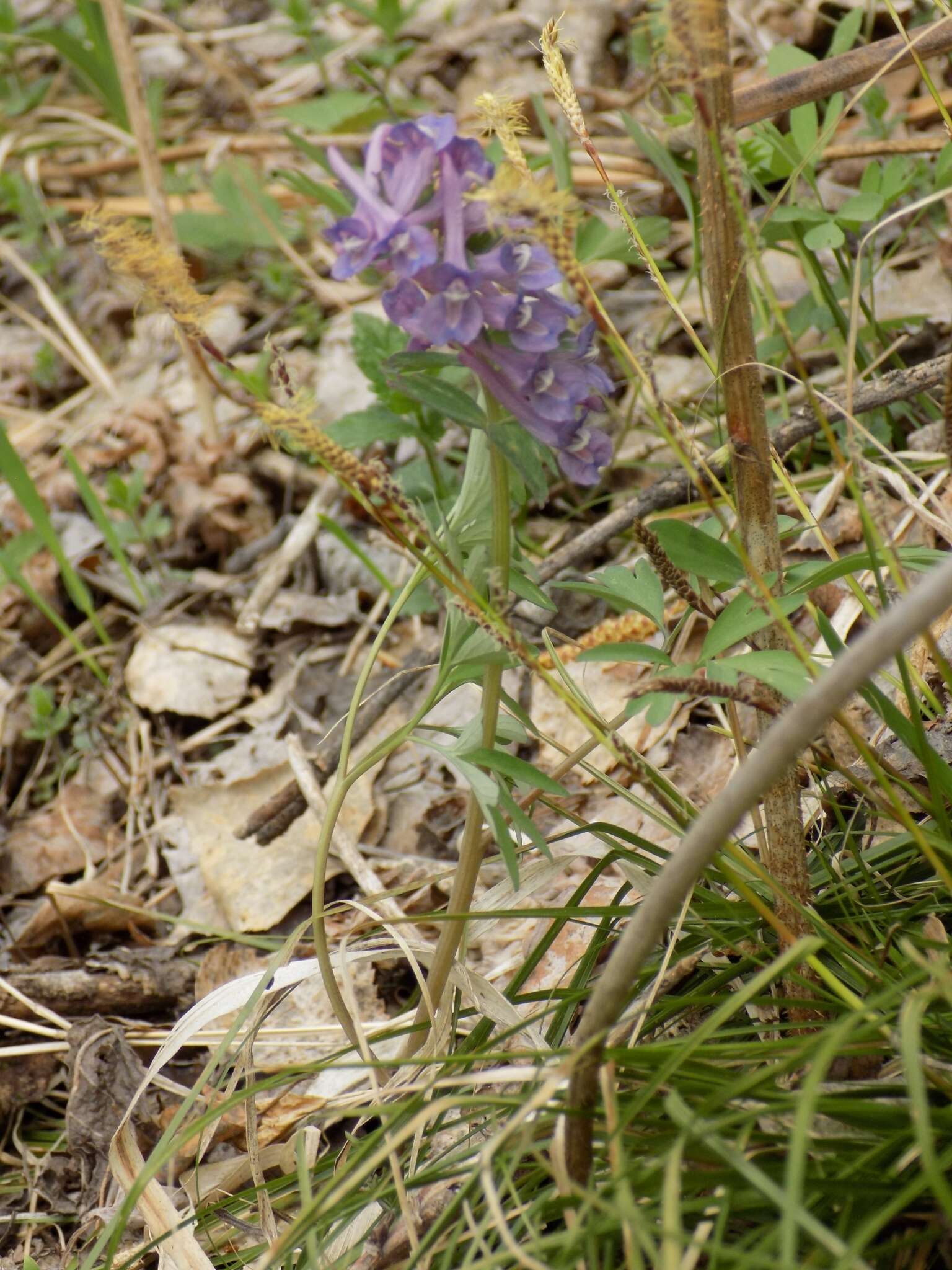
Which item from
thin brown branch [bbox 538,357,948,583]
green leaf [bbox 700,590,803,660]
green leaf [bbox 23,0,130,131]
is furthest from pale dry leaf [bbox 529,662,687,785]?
green leaf [bbox 23,0,130,131]

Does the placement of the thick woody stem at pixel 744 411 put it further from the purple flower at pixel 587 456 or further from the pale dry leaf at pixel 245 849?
the pale dry leaf at pixel 245 849

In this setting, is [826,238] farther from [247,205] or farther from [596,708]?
[247,205]

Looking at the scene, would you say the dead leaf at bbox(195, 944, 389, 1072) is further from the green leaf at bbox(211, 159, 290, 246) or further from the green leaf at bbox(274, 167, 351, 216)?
the green leaf at bbox(211, 159, 290, 246)

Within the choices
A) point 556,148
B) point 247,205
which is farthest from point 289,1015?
point 247,205

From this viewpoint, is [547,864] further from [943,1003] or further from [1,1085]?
[1,1085]

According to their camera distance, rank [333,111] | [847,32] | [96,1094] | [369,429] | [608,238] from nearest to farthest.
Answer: [96,1094] < [847,32] < [608,238] < [369,429] < [333,111]

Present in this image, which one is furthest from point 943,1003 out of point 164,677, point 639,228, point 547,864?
point 164,677

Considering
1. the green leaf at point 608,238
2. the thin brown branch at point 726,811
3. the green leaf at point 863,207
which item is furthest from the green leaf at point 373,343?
the thin brown branch at point 726,811
